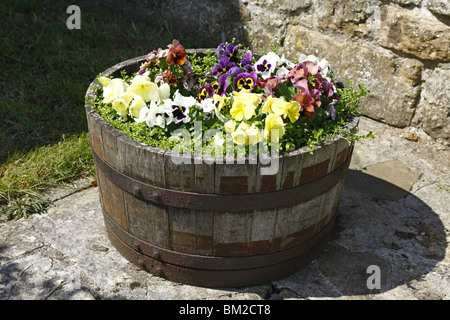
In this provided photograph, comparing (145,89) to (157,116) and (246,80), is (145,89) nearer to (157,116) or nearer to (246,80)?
(157,116)

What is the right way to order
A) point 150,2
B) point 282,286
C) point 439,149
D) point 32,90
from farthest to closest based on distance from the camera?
1. point 150,2
2. point 32,90
3. point 439,149
4. point 282,286

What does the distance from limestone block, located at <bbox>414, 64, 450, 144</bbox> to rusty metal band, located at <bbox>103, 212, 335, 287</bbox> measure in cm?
170

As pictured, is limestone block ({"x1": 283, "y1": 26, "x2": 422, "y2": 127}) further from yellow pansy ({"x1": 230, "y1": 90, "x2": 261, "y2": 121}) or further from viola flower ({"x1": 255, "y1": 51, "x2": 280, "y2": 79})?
yellow pansy ({"x1": 230, "y1": 90, "x2": 261, "y2": 121})

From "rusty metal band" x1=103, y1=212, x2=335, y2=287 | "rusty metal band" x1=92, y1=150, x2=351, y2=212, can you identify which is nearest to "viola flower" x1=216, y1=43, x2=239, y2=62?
"rusty metal band" x1=92, y1=150, x2=351, y2=212

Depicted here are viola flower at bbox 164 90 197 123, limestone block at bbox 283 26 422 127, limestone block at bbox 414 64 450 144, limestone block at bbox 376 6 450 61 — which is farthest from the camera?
limestone block at bbox 283 26 422 127

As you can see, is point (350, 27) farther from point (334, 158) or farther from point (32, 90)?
point (32, 90)

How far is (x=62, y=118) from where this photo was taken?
412 cm

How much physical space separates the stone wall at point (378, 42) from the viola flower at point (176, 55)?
1477 millimetres

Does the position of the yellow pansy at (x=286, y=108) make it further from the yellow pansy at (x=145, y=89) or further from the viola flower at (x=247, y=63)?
the yellow pansy at (x=145, y=89)

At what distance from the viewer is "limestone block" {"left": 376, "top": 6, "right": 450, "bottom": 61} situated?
3.61 metres

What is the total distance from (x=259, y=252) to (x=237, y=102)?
81 cm

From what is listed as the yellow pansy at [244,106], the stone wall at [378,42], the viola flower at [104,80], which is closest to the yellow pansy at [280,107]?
the yellow pansy at [244,106]

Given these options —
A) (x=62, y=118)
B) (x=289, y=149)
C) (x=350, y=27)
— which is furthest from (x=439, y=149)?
(x=62, y=118)

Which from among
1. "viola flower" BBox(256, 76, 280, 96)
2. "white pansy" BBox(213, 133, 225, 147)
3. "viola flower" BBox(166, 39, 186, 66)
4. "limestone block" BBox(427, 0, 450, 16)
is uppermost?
"limestone block" BBox(427, 0, 450, 16)
